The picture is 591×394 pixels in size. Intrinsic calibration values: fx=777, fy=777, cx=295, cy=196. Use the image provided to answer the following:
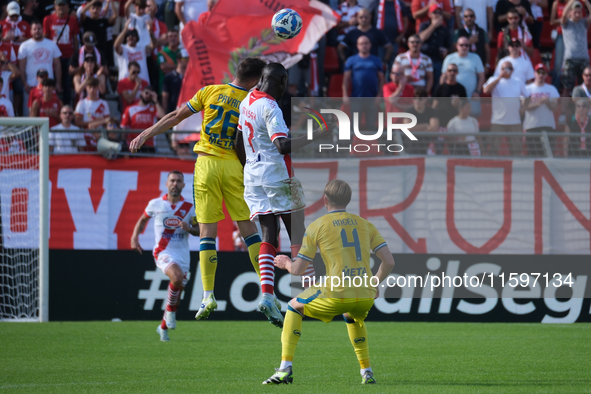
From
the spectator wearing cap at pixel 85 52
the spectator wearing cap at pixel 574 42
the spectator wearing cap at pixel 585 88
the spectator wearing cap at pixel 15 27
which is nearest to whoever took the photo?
the spectator wearing cap at pixel 585 88

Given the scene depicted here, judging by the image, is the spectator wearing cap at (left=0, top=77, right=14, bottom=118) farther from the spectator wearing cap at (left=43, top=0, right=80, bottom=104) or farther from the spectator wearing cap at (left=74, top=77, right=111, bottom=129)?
the spectator wearing cap at (left=43, top=0, right=80, bottom=104)

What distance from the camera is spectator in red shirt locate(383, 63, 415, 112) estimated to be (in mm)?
13586

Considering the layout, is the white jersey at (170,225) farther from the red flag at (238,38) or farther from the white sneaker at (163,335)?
the red flag at (238,38)

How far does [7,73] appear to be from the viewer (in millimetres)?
14203

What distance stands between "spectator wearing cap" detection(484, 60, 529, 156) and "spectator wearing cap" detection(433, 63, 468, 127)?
63 centimetres

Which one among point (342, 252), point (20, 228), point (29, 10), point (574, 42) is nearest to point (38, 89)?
point (29, 10)

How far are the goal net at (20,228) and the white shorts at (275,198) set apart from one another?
6.49 metres

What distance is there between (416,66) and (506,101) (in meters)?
1.79

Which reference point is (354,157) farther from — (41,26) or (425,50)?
(41,26)

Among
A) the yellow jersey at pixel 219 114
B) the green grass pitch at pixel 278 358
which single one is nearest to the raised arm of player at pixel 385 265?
the green grass pitch at pixel 278 358

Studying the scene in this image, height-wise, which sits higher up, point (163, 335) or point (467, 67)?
point (467, 67)

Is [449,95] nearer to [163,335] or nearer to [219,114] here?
[163,335]

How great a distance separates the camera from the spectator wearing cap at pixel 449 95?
44.2ft

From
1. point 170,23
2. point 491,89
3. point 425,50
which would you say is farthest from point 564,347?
point 170,23
